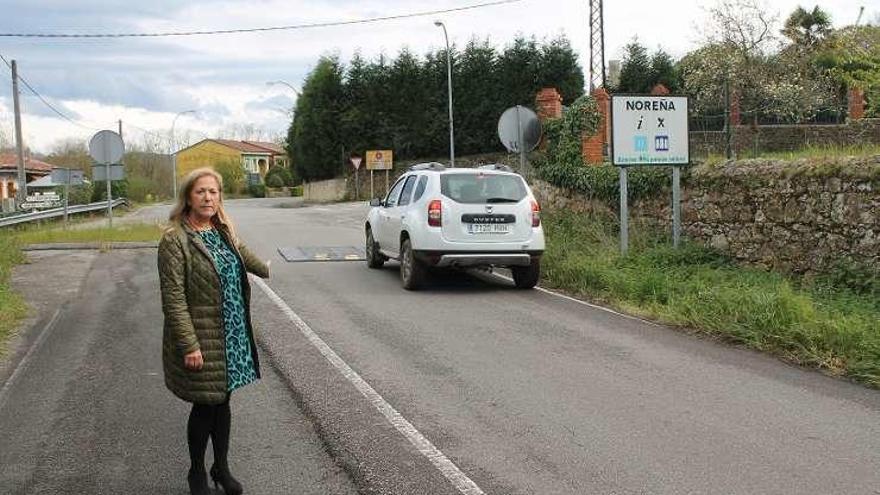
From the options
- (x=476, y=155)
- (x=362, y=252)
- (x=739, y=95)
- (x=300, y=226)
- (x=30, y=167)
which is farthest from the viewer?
(x=30, y=167)

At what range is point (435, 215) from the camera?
37.6 ft

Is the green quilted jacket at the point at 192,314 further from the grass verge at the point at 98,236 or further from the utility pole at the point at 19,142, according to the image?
the utility pole at the point at 19,142

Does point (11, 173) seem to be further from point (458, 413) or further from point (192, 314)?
point (192, 314)

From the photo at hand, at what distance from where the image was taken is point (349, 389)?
20.9ft

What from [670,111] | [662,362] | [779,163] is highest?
[670,111]

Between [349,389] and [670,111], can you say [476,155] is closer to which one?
[670,111]

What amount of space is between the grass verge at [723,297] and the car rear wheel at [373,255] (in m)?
2.69

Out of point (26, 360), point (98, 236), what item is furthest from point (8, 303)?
point (98, 236)

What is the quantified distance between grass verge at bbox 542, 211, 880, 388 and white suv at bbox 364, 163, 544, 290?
3.11 ft

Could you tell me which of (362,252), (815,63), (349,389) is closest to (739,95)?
(815,63)

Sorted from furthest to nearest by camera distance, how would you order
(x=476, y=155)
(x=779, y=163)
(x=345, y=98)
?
(x=345, y=98)
(x=476, y=155)
(x=779, y=163)

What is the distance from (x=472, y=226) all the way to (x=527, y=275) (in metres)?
1.04

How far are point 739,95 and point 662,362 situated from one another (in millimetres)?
24557

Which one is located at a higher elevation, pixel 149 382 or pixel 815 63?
pixel 815 63
